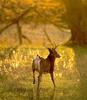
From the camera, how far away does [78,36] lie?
25672mm

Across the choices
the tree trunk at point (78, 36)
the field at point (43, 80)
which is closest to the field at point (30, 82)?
the field at point (43, 80)

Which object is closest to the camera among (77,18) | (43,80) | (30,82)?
(30,82)

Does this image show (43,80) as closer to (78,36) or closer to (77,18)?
(78,36)

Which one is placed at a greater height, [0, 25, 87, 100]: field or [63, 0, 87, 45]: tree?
[63, 0, 87, 45]: tree

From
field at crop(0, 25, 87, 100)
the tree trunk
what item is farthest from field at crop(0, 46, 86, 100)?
the tree trunk

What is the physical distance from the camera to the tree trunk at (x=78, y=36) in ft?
83.0

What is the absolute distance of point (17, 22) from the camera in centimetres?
2461

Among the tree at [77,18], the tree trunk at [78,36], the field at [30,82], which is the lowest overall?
the field at [30,82]

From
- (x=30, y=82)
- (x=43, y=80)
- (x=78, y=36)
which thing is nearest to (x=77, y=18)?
(x=78, y=36)

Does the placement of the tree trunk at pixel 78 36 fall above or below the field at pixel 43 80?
above

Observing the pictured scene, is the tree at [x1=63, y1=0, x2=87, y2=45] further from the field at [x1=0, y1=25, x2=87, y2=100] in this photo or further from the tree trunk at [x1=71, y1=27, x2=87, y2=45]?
the field at [x1=0, y1=25, x2=87, y2=100]

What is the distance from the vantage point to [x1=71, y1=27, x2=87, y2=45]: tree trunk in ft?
83.0

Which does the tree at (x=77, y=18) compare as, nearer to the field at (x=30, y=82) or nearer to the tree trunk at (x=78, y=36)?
the tree trunk at (x=78, y=36)

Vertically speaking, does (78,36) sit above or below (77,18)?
below
